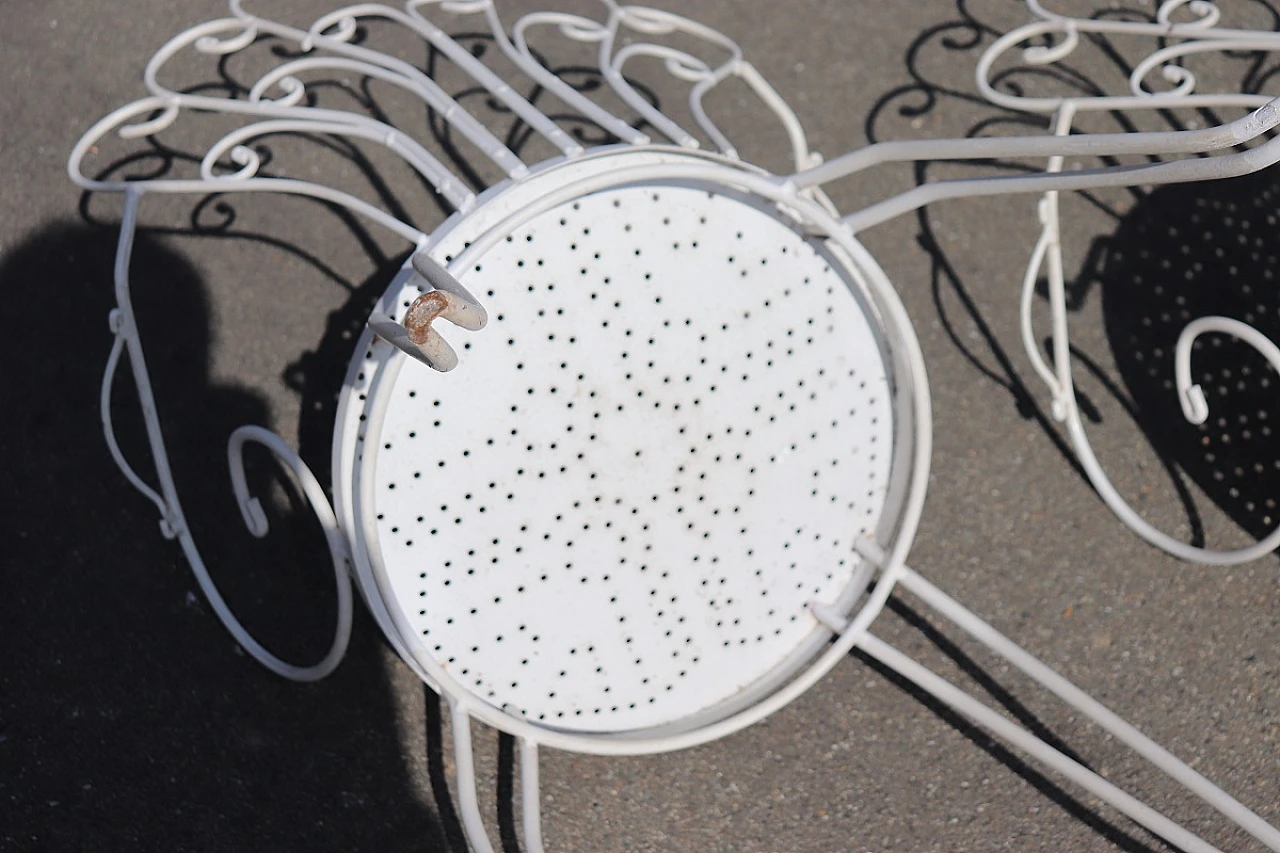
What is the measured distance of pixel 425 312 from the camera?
1.15 meters

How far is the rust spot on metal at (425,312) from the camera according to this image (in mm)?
1149

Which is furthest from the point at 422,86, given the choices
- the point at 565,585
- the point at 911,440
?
the point at 911,440

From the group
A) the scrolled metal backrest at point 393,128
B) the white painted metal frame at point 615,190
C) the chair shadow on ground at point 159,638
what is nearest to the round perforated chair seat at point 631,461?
the white painted metal frame at point 615,190

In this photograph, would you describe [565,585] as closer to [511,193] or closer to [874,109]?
[511,193]

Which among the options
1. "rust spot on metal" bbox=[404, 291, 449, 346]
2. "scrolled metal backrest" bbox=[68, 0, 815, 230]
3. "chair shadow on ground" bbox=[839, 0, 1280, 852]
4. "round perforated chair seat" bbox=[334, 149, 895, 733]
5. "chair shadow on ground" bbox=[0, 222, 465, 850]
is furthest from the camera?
"chair shadow on ground" bbox=[839, 0, 1280, 852]

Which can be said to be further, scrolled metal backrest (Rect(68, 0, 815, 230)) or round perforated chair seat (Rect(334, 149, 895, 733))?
scrolled metal backrest (Rect(68, 0, 815, 230))

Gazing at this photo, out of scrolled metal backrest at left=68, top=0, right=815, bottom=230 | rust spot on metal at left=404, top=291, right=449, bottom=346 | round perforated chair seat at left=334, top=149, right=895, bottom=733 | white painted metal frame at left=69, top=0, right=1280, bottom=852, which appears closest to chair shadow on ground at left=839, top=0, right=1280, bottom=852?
white painted metal frame at left=69, top=0, right=1280, bottom=852

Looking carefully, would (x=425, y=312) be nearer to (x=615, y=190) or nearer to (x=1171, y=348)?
(x=615, y=190)

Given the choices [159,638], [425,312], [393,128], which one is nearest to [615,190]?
[425,312]

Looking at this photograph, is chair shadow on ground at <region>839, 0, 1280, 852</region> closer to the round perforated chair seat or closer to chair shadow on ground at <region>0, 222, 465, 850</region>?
the round perforated chair seat

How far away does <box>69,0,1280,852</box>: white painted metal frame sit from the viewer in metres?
1.24

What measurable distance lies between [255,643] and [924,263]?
5.38 ft

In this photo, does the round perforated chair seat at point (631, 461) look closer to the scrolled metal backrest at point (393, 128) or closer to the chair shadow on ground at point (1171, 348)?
the scrolled metal backrest at point (393, 128)

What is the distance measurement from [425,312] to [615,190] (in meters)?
0.35
